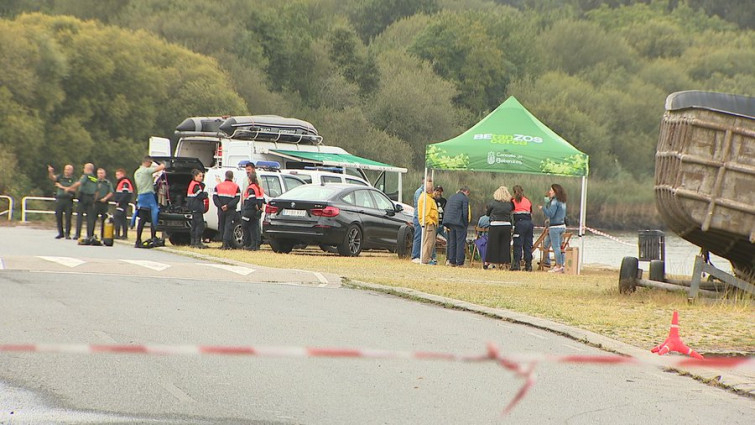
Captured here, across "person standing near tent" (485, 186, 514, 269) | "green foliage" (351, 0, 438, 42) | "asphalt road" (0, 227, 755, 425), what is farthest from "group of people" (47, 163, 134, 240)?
"green foliage" (351, 0, 438, 42)

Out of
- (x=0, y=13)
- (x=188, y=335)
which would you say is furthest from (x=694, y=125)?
(x=0, y=13)

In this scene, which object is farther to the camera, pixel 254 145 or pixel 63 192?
pixel 254 145

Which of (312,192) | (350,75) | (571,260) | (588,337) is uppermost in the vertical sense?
(350,75)

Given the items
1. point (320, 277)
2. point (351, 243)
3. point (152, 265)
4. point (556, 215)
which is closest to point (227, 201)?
point (351, 243)

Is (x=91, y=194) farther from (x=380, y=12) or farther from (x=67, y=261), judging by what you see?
(x=380, y=12)

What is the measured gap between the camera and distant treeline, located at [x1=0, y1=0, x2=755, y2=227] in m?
55.7

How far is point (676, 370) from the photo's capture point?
984 cm


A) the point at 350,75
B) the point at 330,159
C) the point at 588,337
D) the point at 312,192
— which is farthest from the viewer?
the point at 350,75

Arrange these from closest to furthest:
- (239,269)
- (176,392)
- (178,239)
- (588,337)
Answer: (176,392) < (588,337) < (239,269) < (178,239)

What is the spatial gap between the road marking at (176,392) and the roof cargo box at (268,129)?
23.5 meters

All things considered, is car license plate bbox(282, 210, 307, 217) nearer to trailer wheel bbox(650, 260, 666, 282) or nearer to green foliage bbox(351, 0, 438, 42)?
trailer wheel bbox(650, 260, 666, 282)

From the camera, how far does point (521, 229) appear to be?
23812 mm

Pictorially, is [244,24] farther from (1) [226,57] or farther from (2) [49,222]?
(2) [49,222]

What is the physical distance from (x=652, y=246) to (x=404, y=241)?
306 inches
